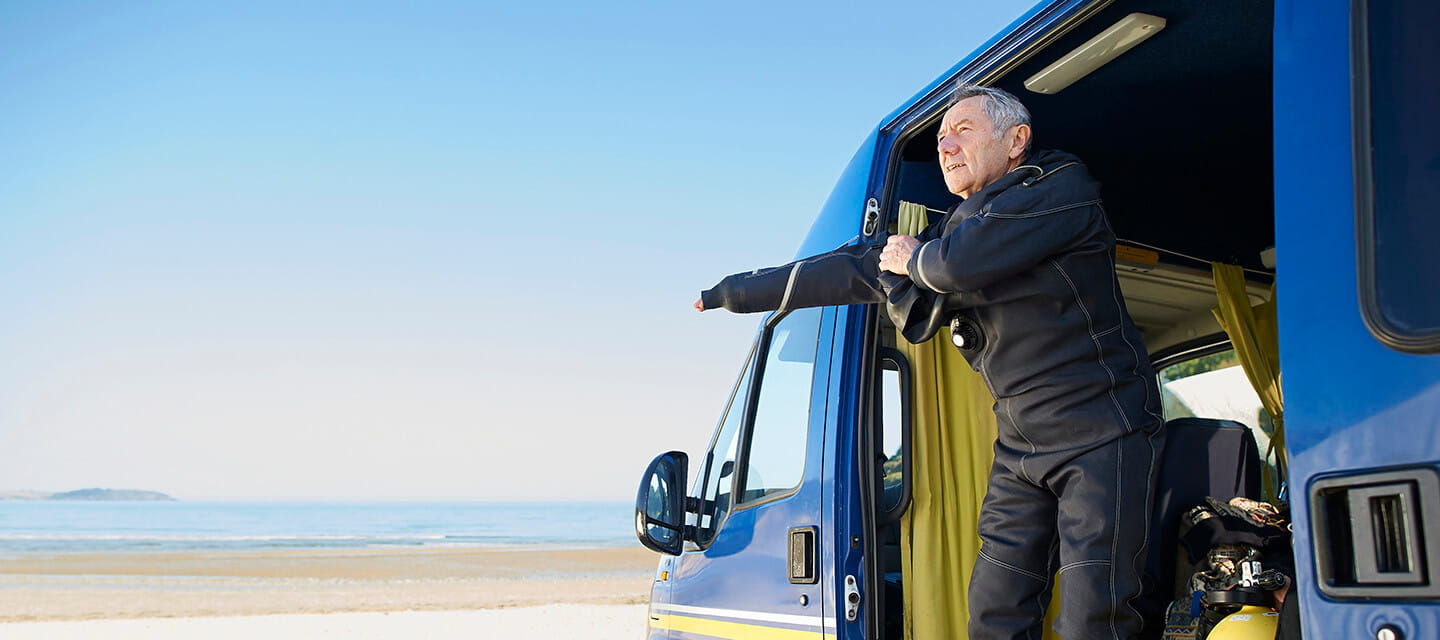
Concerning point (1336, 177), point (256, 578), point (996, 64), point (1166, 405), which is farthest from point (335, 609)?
point (1336, 177)

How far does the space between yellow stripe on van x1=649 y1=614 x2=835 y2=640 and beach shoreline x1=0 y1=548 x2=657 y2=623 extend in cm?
1150

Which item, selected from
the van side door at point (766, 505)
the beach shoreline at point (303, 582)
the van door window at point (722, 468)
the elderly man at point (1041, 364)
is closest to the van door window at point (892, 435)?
the van side door at point (766, 505)

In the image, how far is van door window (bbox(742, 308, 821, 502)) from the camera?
3252 millimetres

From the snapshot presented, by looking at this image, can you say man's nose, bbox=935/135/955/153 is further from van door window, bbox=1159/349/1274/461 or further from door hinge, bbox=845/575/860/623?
van door window, bbox=1159/349/1274/461

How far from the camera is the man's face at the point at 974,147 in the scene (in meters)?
2.62

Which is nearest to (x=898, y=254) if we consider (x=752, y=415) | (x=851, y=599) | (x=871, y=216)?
(x=871, y=216)

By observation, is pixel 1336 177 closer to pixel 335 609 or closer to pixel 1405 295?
pixel 1405 295

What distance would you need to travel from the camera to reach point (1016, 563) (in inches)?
99.0

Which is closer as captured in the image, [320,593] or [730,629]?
[730,629]

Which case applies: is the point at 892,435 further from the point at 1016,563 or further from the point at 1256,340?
the point at 1256,340

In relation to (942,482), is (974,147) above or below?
above

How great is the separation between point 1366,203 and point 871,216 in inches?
68.1

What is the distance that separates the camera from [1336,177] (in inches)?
61.3

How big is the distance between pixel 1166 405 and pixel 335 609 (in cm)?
1328
